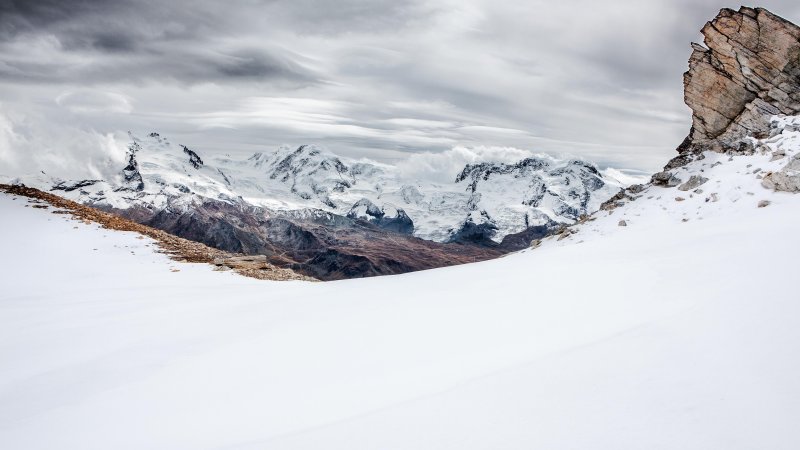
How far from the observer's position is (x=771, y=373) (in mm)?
4730

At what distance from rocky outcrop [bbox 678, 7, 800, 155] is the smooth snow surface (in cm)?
2875

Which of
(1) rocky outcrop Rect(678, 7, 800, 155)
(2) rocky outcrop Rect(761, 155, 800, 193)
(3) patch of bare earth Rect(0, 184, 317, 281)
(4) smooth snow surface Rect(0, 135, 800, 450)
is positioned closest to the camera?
(4) smooth snow surface Rect(0, 135, 800, 450)

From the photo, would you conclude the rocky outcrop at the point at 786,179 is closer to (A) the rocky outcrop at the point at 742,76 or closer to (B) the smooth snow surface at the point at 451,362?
(A) the rocky outcrop at the point at 742,76

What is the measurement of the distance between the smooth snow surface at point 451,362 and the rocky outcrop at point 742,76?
1132 inches

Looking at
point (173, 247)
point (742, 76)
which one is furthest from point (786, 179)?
point (173, 247)

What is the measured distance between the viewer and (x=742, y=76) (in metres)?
35.7

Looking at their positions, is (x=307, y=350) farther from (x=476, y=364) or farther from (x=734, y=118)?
(x=734, y=118)

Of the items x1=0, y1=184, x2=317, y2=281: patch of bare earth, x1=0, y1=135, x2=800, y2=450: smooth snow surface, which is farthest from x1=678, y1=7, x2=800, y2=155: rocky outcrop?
x1=0, y1=184, x2=317, y2=281: patch of bare earth

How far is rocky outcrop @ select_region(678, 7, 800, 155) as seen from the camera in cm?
3319

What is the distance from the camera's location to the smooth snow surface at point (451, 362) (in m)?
4.46

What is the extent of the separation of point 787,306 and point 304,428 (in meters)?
6.75

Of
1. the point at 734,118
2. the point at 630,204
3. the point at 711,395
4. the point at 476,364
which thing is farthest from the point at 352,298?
the point at 734,118

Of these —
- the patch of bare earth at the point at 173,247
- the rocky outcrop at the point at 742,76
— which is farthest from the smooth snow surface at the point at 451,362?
the rocky outcrop at the point at 742,76

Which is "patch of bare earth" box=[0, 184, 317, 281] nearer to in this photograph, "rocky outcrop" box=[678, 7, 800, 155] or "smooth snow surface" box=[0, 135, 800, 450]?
"smooth snow surface" box=[0, 135, 800, 450]
